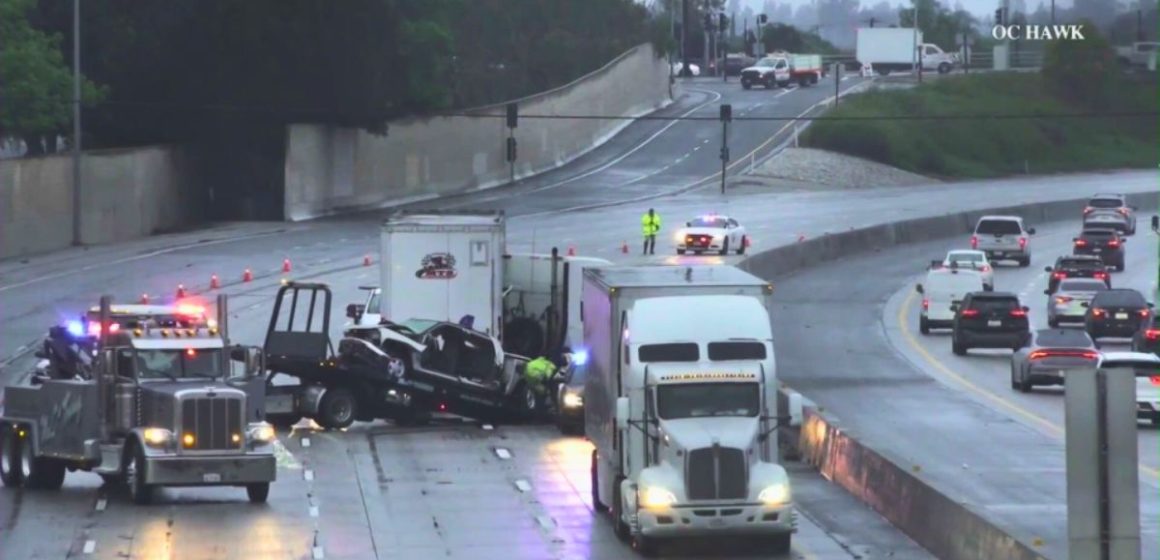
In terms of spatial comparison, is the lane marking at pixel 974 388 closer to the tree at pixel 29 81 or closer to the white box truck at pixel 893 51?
the tree at pixel 29 81

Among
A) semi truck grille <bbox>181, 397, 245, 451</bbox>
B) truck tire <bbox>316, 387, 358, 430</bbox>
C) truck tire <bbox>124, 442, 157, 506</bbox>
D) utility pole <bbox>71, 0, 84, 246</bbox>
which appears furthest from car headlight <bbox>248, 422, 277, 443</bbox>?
utility pole <bbox>71, 0, 84, 246</bbox>

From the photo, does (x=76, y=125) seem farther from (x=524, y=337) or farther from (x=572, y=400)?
(x=572, y=400)

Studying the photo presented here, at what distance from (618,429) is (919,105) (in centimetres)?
10536

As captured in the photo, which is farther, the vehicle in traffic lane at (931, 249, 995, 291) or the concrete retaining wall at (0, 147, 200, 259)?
the concrete retaining wall at (0, 147, 200, 259)

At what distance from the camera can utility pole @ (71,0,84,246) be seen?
6612 centimetres

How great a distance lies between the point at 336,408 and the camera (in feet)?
119

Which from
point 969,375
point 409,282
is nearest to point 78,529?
point 409,282

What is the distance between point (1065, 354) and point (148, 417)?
22176 mm

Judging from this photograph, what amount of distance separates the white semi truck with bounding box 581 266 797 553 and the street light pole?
44.5 m

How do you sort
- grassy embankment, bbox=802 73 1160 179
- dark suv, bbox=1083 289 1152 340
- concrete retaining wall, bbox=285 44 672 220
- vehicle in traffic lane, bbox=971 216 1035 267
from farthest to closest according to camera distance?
grassy embankment, bbox=802 73 1160 179
concrete retaining wall, bbox=285 44 672 220
vehicle in traffic lane, bbox=971 216 1035 267
dark suv, bbox=1083 289 1152 340

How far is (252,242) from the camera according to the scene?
73938mm

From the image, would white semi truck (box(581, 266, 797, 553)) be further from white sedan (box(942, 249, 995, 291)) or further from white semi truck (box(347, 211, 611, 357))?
white sedan (box(942, 249, 995, 291))

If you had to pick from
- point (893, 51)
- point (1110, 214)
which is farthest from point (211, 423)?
point (893, 51)

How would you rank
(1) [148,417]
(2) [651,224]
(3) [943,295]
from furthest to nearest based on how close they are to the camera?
(2) [651,224] → (3) [943,295] → (1) [148,417]
